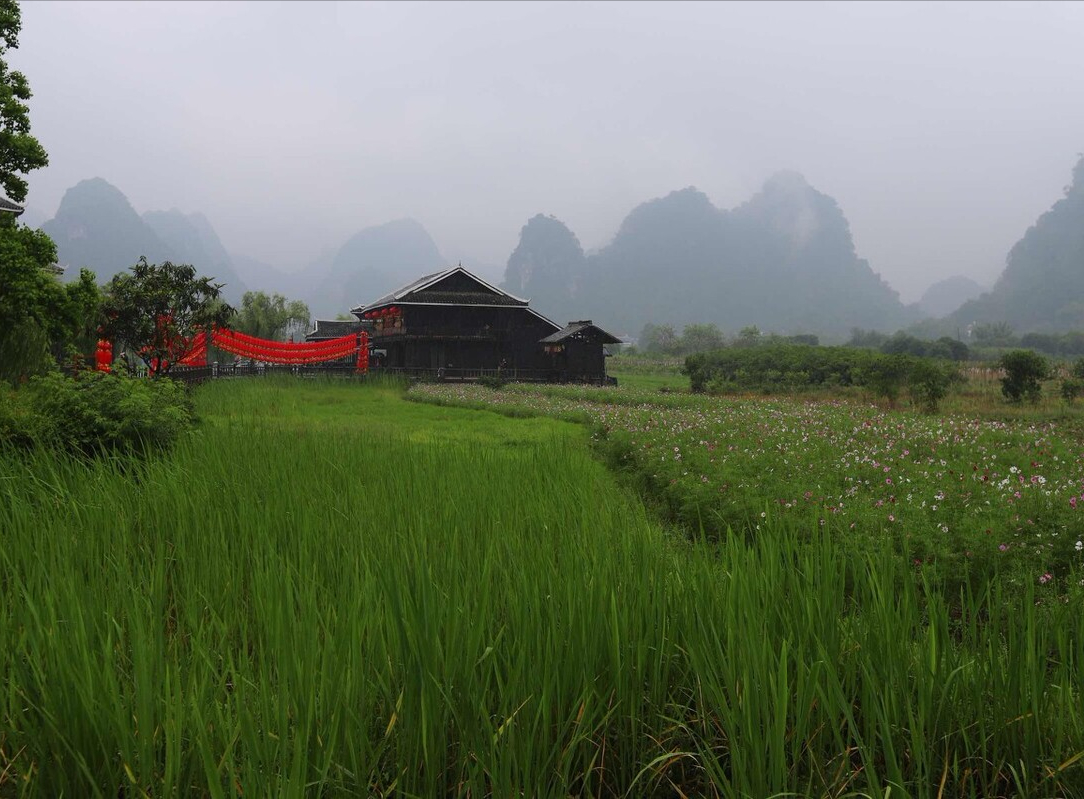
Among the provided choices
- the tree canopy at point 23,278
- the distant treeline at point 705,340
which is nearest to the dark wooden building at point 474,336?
the tree canopy at point 23,278

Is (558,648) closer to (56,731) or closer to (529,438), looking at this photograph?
(56,731)

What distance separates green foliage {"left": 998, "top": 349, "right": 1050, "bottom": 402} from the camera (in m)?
18.2

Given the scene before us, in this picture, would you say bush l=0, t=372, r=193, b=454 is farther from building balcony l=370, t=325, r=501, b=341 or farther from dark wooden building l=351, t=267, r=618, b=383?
building balcony l=370, t=325, r=501, b=341

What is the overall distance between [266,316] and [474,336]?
2186 cm

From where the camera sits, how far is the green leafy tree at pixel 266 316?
44219mm

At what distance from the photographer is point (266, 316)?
151ft

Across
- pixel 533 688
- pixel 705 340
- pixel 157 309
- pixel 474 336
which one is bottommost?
pixel 533 688

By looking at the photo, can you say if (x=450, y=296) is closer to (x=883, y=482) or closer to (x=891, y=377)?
(x=891, y=377)

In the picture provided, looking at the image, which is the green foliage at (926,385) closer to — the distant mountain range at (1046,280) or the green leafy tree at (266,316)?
the green leafy tree at (266,316)

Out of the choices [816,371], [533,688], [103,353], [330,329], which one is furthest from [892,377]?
[330,329]

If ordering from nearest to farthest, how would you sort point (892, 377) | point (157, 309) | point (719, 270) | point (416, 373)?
point (157, 309) < point (892, 377) < point (416, 373) < point (719, 270)

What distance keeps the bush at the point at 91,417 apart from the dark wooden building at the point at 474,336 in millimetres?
22132

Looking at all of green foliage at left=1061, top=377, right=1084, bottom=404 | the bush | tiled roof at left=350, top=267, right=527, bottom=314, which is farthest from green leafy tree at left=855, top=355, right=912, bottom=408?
the bush

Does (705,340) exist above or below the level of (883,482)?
above
